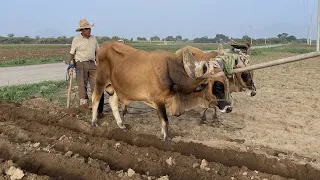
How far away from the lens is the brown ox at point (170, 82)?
6.68 meters

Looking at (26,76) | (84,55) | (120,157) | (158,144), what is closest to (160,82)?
(158,144)

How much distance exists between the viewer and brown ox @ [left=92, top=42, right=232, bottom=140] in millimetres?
6676

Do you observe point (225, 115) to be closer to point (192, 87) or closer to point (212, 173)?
point (192, 87)

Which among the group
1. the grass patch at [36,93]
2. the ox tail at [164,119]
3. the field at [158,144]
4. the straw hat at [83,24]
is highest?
the straw hat at [83,24]

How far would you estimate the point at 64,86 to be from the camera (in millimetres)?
14320

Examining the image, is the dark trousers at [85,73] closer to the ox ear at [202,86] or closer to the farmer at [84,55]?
the farmer at [84,55]

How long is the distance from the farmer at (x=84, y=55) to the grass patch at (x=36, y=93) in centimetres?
187

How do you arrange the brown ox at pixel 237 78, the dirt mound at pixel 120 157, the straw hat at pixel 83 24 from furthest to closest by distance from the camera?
1. the straw hat at pixel 83 24
2. the brown ox at pixel 237 78
3. the dirt mound at pixel 120 157

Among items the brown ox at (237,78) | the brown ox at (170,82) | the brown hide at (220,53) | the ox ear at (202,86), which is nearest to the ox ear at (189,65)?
the brown ox at (170,82)

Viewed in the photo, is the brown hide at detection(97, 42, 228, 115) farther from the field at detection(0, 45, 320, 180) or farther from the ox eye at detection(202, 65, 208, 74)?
the field at detection(0, 45, 320, 180)

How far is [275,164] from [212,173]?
47.8 inches

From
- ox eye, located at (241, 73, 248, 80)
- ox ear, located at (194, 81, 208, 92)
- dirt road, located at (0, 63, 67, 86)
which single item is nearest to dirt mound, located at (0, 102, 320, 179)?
ox ear, located at (194, 81, 208, 92)

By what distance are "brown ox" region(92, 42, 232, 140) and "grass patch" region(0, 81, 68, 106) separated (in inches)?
161

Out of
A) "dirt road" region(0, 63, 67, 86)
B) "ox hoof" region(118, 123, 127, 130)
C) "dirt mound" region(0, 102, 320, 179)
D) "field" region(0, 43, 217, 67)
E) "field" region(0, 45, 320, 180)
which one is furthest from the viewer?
"field" region(0, 43, 217, 67)
